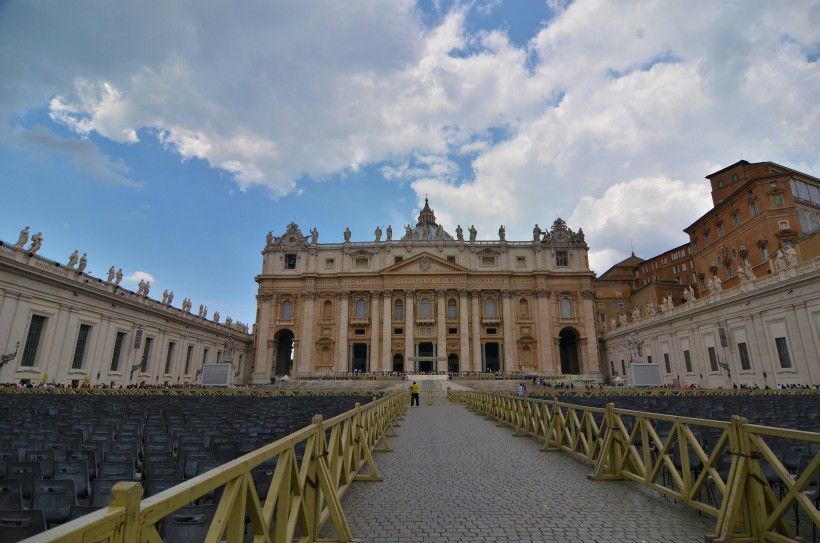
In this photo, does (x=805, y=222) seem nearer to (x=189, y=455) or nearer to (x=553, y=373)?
(x=553, y=373)

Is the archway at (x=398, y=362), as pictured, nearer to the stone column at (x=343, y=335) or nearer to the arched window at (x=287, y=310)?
the stone column at (x=343, y=335)

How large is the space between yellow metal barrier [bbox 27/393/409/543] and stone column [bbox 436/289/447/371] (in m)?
51.6

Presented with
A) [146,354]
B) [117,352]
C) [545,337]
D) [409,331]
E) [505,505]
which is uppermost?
[409,331]

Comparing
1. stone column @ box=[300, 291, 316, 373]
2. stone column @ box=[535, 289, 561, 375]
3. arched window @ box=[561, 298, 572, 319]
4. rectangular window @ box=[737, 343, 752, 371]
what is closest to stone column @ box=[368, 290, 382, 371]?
stone column @ box=[300, 291, 316, 373]

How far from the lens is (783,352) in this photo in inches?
1136

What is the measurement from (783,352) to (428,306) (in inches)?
1558

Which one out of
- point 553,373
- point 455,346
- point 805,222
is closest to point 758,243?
point 805,222

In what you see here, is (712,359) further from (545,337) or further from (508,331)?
(508,331)

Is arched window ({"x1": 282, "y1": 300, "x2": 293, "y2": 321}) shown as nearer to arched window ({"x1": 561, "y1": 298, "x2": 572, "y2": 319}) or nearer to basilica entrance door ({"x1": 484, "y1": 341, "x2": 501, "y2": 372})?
basilica entrance door ({"x1": 484, "y1": 341, "x2": 501, "y2": 372})

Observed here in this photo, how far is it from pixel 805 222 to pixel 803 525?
46332mm

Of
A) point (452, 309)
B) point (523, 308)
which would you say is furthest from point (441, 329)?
point (523, 308)

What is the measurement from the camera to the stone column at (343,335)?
58.8 metres

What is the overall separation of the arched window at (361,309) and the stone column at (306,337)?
20.1 ft

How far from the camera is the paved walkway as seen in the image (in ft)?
17.3
